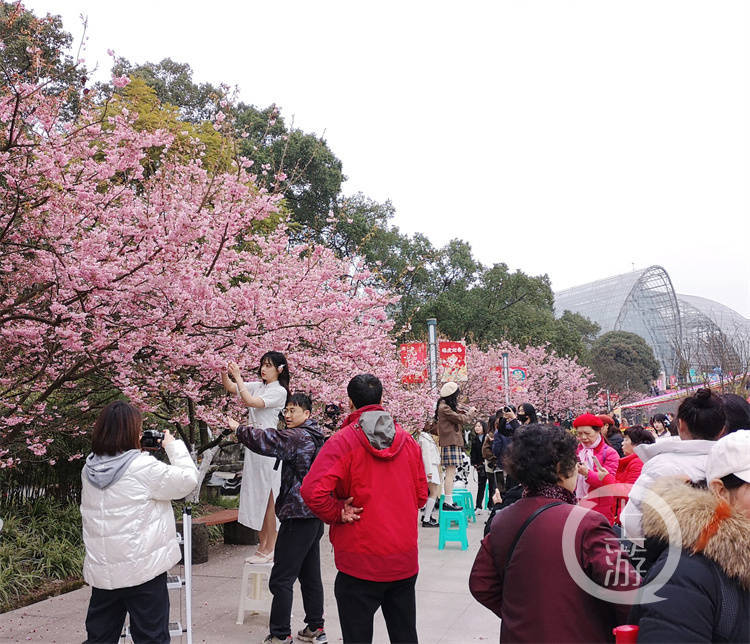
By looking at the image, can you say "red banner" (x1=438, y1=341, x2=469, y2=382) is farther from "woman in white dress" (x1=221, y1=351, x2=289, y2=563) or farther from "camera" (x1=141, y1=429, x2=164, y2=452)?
"camera" (x1=141, y1=429, x2=164, y2=452)

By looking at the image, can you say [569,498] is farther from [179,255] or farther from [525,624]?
[179,255]

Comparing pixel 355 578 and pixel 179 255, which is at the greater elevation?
pixel 179 255

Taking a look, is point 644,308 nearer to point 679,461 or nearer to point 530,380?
point 530,380

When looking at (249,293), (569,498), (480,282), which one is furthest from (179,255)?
(480,282)

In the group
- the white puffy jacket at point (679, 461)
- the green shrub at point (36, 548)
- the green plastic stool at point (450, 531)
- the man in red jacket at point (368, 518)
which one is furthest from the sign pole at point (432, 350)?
the white puffy jacket at point (679, 461)

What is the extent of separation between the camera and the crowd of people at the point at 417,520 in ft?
5.50

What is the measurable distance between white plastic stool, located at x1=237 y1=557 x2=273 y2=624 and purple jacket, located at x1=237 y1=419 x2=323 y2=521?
816mm

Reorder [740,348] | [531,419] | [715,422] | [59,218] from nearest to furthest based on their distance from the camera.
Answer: [715,422] < [59,218] < [531,419] < [740,348]

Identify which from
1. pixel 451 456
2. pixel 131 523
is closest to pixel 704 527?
pixel 131 523

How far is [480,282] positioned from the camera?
3222 centimetres

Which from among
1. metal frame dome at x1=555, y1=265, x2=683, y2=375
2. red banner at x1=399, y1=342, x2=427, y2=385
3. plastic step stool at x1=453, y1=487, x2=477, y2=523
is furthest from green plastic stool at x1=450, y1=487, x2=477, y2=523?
metal frame dome at x1=555, y1=265, x2=683, y2=375

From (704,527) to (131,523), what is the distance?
2.63 meters

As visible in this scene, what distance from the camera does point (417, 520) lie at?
152 inches

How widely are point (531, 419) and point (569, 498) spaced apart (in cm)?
546
